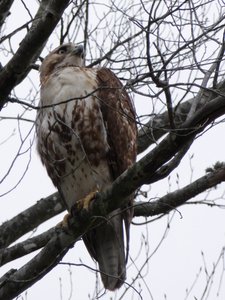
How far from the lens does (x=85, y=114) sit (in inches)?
213

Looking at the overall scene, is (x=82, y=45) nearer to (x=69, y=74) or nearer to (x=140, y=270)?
(x=69, y=74)

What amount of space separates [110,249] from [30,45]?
227 centimetres

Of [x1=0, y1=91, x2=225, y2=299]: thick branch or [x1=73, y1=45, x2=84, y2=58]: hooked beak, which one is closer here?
[x1=0, y1=91, x2=225, y2=299]: thick branch

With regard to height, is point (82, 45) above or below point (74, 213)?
above

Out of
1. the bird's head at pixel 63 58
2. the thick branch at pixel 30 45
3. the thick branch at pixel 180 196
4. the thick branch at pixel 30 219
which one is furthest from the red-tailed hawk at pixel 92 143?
the thick branch at pixel 30 45

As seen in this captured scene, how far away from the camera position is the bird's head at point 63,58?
6266 millimetres

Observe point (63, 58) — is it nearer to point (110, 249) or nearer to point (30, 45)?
point (110, 249)

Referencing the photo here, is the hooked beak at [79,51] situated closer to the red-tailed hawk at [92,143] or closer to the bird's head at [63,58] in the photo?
the bird's head at [63,58]

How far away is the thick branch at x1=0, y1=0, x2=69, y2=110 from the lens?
13.0 feet

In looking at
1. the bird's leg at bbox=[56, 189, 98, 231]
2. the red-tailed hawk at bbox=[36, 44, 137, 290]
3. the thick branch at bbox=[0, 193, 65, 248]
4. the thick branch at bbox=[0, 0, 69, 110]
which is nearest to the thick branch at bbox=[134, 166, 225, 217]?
the red-tailed hawk at bbox=[36, 44, 137, 290]

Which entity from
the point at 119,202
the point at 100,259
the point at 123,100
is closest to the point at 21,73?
the point at 119,202

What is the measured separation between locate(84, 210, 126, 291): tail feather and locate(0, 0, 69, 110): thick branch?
5.91 ft

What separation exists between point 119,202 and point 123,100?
1.48 m

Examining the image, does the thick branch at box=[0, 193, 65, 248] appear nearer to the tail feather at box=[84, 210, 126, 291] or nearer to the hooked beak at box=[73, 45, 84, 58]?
the tail feather at box=[84, 210, 126, 291]
